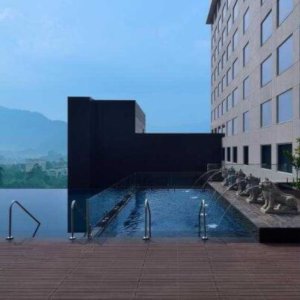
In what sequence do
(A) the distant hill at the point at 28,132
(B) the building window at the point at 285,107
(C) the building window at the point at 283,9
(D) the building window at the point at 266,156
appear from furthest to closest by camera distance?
(A) the distant hill at the point at 28,132, (D) the building window at the point at 266,156, (B) the building window at the point at 285,107, (C) the building window at the point at 283,9

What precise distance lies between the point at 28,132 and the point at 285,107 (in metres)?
77.2

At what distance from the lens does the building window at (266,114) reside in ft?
66.8

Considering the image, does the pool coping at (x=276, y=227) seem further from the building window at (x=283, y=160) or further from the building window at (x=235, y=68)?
the building window at (x=235, y=68)

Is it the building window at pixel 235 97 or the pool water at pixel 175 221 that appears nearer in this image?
the pool water at pixel 175 221

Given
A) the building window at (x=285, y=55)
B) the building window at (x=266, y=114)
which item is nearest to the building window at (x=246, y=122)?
the building window at (x=266, y=114)

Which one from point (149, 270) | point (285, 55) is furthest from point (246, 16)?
point (149, 270)

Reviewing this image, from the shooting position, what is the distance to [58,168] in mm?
28422

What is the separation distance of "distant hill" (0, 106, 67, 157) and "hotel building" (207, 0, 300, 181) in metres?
31.9

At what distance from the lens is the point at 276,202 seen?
10.2 meters

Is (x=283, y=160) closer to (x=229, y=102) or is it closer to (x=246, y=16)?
(x=246, y=16)

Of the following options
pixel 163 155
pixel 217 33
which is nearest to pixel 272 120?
pixel 163 155

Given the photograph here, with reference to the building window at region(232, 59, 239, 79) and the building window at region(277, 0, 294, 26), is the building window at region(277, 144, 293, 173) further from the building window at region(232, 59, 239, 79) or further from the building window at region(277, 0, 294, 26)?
the building window at region(232, 59, 239, 79)

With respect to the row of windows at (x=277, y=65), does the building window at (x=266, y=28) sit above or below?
above

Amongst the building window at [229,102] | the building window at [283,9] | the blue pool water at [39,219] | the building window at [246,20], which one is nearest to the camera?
the blue pool water at [39,219]
